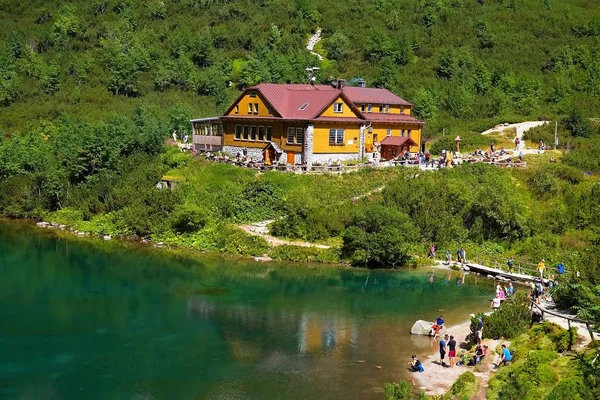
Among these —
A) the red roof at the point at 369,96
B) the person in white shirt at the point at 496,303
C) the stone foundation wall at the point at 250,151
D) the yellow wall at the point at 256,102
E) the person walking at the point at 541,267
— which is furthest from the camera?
the red roof at the point at 369,96

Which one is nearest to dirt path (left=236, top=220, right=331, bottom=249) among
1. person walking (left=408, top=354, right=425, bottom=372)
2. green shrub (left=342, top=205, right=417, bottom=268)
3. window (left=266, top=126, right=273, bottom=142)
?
green shrub (left=342, top=205, right=417, bottom=268)

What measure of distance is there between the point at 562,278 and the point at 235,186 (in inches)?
1140

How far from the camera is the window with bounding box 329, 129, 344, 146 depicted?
6384cm

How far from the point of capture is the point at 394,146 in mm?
69125

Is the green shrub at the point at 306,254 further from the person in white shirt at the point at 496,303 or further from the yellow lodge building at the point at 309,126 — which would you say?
the person in white shirt at the point at 496,303

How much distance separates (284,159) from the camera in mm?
64625

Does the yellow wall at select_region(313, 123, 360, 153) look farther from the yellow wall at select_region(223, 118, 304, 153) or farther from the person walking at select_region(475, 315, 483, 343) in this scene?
the person walking at select_region(475, 315, 483, 343)

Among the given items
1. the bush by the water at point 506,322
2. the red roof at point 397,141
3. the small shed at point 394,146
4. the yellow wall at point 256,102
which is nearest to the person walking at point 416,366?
the bush by the water at point 506,322

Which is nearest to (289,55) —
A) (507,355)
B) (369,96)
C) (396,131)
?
(369,96)

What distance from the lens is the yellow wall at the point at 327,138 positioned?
63031mm

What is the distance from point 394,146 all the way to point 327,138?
878cm

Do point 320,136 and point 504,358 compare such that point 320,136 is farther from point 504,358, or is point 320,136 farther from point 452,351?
point 504,358

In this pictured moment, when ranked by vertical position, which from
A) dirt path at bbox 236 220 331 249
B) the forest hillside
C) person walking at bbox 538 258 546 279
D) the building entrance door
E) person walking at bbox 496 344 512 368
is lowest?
person walking at bbox 496 344 512 368

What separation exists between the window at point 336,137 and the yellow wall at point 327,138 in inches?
11.6
